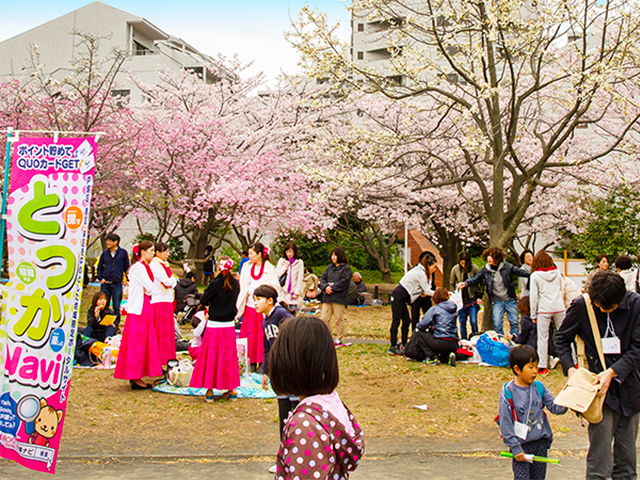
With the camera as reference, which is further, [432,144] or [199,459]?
[432,144]

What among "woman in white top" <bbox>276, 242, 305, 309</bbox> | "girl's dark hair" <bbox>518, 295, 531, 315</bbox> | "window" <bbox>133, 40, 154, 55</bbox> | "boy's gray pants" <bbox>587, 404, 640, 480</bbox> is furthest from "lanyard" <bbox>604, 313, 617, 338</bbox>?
"window" <bbox>133, 40, 154, 55</bbox>

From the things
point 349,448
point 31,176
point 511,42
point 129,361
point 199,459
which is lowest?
point 199,459

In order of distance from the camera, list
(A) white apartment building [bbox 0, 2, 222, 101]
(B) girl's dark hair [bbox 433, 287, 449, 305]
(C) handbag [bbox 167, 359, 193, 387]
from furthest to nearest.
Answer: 1. (A) white apartment building [bbox 0, 2, 222, 101]
2. (B) girl's dark hair [bbox 433, 287, 449, 305]
3. (C) handbag [bbox 167, 359, 193, 387]

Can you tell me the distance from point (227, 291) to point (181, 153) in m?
10.8

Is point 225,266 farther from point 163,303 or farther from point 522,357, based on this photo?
point 522,357

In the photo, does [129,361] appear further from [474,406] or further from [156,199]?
[156,199]

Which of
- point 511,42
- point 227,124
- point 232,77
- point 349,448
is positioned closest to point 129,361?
point 349,448

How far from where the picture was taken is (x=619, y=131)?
17219 mm

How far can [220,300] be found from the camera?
Result: 6180 millimetres

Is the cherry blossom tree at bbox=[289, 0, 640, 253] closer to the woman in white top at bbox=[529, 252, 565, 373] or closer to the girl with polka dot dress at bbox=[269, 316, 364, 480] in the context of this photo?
the woman in white top at bbox=[529, 252, 565, 373]

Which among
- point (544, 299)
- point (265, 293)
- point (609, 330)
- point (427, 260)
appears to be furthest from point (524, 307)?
point (609, 330)

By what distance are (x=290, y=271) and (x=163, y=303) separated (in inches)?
138

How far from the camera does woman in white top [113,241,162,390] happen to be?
21.5ft

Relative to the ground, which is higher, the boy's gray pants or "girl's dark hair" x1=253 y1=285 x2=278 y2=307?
"girl's dark hair" x1=253 y1=285 x2=278 y2=307
